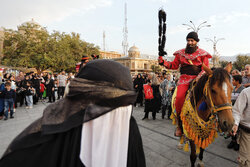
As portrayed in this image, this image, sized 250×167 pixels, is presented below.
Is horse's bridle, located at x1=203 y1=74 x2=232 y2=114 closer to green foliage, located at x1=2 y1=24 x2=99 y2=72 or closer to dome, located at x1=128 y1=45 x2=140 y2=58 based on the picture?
green foliage, located at x1=2 y1=24 x2=99 y2=72

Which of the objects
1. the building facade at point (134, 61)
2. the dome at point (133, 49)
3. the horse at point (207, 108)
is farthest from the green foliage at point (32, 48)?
the dome at point (133, 49)

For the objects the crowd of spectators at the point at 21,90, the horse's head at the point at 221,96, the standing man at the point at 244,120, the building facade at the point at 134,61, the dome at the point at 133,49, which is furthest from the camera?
the dome at the point at 133,49

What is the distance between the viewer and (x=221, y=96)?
2.27m

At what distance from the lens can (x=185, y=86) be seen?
134 inches

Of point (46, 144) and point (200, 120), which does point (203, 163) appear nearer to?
A: point (200, 120)

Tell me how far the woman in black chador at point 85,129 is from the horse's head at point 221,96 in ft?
6.04

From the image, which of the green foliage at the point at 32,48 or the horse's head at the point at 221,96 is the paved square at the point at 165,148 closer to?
→ the horse's head at the point at 221,96

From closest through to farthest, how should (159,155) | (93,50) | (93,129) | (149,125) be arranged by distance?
1. (93,129)
2. (159,155)
3. (149,125)
4. (93,50)

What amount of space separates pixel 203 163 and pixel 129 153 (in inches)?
123

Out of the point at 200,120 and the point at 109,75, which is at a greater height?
the point at 109,75

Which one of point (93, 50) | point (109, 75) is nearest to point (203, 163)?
point (109, 75)

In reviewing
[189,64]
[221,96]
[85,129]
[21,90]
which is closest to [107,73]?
[85,129]

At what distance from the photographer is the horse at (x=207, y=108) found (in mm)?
2244

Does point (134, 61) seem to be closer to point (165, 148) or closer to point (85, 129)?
point (165, 148)
